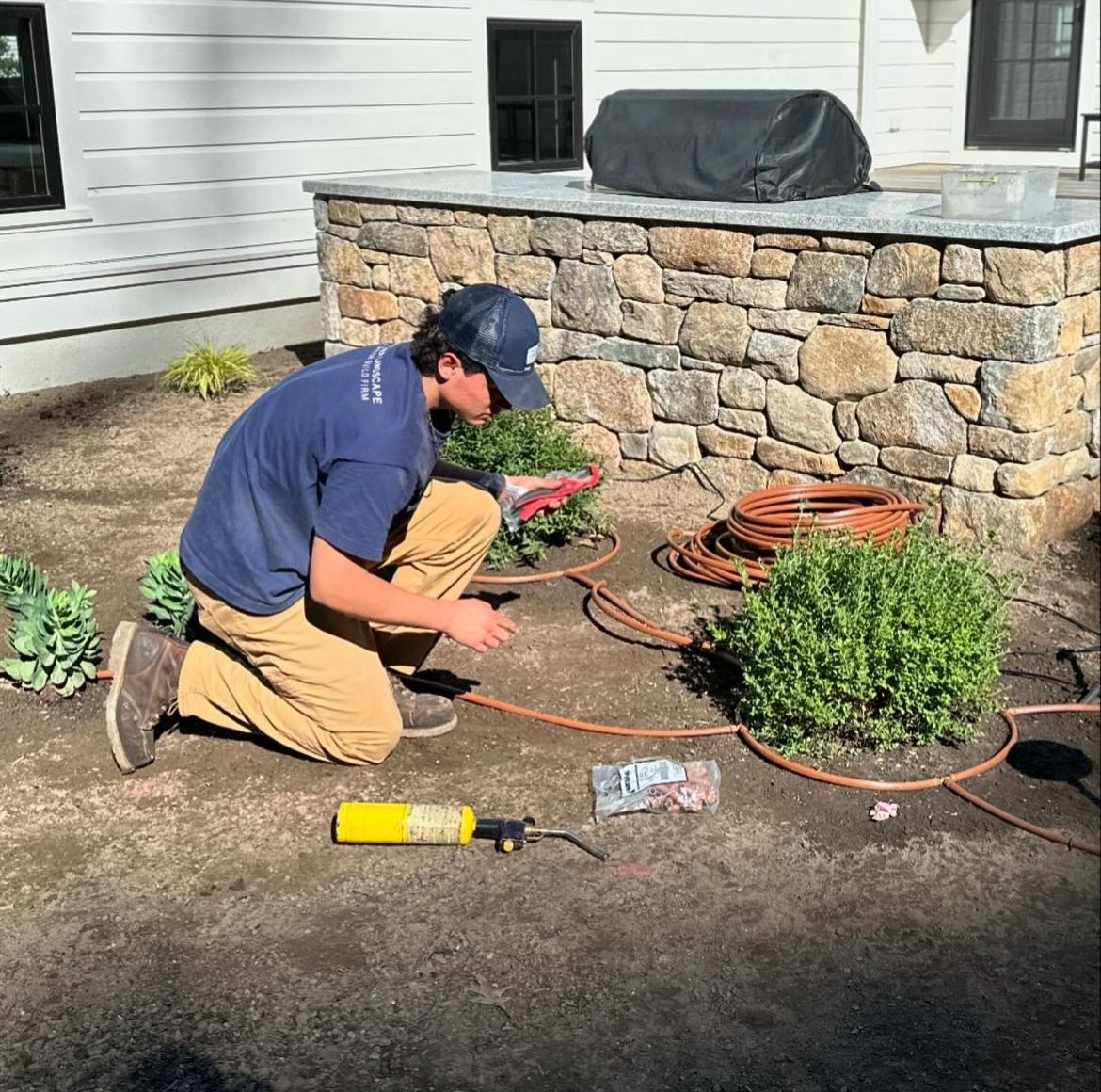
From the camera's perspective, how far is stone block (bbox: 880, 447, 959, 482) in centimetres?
578

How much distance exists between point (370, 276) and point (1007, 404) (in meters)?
3.72

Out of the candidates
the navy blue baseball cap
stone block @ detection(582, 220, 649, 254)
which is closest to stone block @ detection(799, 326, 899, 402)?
stone block @ detection(582, 220, 649, 254)

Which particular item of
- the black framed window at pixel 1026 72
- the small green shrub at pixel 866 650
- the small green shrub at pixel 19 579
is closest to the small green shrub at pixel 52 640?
the small green shrub at pixel 19 579

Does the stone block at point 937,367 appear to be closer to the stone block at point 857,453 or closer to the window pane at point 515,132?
the stone block at point 857,453

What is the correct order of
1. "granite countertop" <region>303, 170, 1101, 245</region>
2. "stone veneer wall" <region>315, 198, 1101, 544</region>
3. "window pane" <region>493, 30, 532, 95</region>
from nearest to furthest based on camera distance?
"granite countertop" <region>303, 170, 1101, 245</region> → "stone veneer wall" <region>315, 198, 1101, 544</region> → "window pane" <region>493, 30, 532, 95</region>

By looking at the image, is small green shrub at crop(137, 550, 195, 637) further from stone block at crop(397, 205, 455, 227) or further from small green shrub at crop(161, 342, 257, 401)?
small green shrub at crop(161, 342, 257, 401)

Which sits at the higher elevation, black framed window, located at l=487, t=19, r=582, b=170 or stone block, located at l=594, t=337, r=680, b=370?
black framed window, located at l=487, t=19, r=582, b=170

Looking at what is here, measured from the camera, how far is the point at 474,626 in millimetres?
3572

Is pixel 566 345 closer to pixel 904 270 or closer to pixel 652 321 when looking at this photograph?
pixel 652 321

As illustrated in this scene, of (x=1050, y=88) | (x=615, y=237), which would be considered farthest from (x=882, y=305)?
(x=1050, y=88)

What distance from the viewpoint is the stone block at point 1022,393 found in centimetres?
543

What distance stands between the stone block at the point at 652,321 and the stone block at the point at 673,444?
0.40 metres

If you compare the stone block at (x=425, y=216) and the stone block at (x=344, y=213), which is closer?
the stone block at (x=425, y=216)

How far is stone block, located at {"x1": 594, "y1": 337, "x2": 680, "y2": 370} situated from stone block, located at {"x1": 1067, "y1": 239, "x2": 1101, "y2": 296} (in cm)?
175
